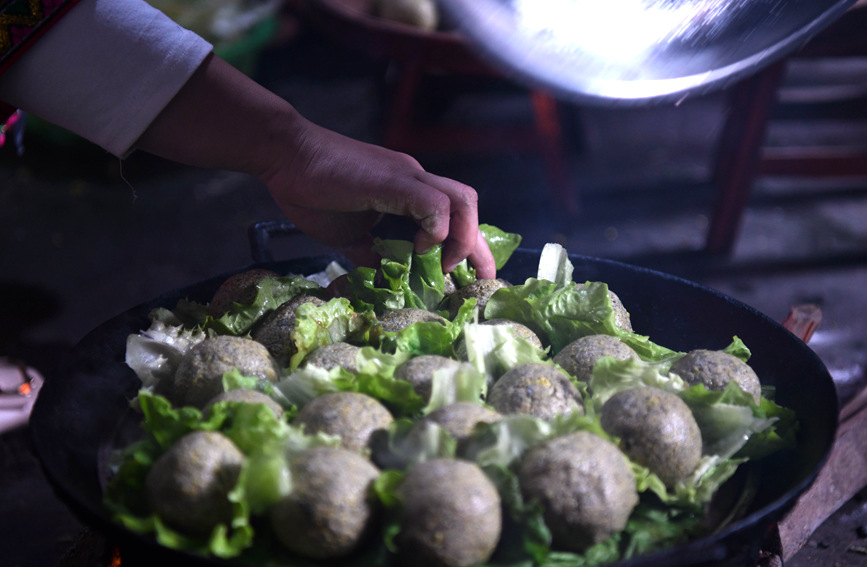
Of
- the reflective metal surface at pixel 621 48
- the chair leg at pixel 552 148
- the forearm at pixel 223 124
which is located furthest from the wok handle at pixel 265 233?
the chair leg at pixel 552 148

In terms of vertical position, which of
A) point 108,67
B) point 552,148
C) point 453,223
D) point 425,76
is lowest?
point 552,148

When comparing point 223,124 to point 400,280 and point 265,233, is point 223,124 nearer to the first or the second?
point 265,233

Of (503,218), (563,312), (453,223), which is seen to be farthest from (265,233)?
(503,218)

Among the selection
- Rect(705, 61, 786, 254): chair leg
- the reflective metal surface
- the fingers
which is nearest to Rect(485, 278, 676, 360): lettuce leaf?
the fingers

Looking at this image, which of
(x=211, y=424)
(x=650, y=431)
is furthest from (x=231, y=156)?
(x=650, y=431)

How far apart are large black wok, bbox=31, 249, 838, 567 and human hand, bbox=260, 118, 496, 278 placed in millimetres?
217

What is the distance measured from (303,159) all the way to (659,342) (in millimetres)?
1136

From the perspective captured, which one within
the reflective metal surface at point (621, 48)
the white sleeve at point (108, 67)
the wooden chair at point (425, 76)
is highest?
the reflective metal surface at point (621, 48)

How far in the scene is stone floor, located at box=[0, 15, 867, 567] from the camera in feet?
14.1

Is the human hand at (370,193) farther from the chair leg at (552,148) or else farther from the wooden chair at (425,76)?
the chair leg at (552,148)

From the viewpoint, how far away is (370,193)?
79.7 inches

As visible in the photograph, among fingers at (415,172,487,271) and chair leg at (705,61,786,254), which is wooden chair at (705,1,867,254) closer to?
chair leg at (705,61,786,254)

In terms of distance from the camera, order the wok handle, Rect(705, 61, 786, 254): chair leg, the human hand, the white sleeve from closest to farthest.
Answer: the white sleeve
the human hand
the wok handle
Rect(705, 61, 786, 254): chair leg

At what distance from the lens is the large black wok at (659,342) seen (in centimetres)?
126
